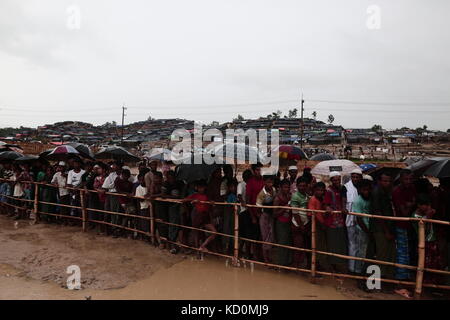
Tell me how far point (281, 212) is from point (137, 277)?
2.45 m

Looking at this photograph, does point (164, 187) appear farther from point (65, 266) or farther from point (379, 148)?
point (379, 148)

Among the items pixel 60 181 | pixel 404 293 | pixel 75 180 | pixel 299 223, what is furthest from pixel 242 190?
pixel 60 181

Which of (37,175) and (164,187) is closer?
(164,187)

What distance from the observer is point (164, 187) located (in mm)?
5777

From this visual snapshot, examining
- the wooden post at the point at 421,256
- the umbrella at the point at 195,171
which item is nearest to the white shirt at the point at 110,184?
the umbrella at the point at 195,171

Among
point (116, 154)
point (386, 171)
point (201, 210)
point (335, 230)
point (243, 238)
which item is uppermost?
point (116, 154)

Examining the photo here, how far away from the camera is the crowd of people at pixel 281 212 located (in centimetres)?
404

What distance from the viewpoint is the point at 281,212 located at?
459cm

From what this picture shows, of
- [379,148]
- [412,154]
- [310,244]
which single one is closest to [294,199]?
[310,244]

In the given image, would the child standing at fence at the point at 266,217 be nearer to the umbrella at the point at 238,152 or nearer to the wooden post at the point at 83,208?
the umbrella at the point at 238,152

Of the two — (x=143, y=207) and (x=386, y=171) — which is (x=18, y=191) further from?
(x=386, y=171)
